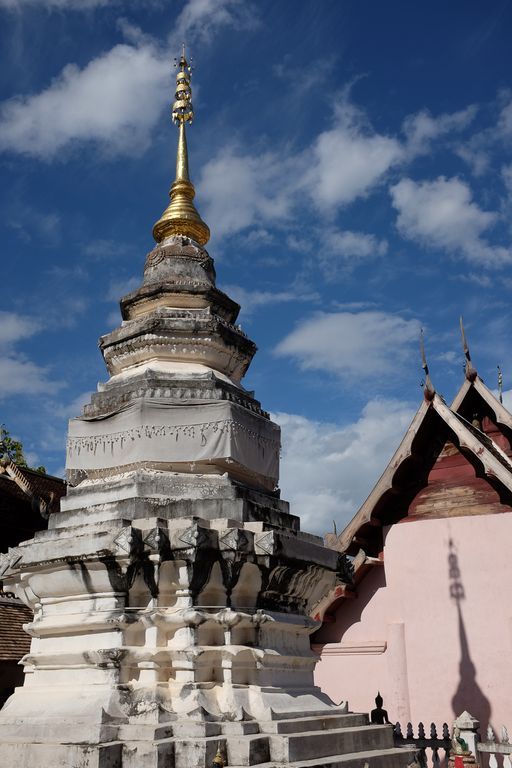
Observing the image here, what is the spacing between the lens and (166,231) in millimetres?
10109

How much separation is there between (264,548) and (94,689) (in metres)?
1.82

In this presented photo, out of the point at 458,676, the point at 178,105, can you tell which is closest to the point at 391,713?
the point at 458,676

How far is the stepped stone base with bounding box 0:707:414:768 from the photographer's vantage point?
218 inches

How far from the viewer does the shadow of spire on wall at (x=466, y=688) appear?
35.7ft

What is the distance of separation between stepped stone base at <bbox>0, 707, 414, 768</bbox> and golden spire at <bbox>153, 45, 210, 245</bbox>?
6.23 meters

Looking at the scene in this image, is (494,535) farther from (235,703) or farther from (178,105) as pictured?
(178,105)

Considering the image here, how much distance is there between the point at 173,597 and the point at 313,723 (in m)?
1.64

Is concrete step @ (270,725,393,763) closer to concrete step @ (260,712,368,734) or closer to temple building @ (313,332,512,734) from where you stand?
concrete step @ (260,712,368,734)

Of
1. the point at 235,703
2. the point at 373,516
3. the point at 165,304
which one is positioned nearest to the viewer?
the point at 235,703

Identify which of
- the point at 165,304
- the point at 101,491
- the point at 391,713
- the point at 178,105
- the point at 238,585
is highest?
the point at 178,105

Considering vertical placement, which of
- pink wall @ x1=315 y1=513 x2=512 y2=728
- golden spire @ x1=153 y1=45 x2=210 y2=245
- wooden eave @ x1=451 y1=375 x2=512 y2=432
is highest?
golden spire @ x1=153 y1=45 x2=210 y2=245

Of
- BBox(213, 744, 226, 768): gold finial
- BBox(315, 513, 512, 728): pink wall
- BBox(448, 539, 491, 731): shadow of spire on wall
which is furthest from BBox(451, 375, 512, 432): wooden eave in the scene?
BBox(213, 744, 226, 768): gold finial

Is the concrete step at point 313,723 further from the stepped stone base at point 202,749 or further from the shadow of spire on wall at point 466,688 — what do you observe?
the shadow of spire on wall at point 466,688

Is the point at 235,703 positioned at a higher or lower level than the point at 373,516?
lower
